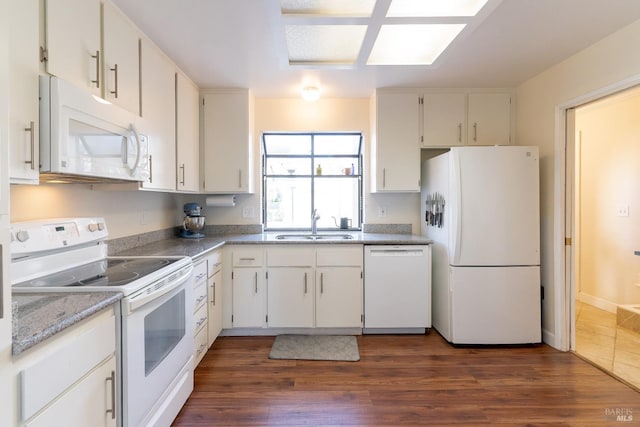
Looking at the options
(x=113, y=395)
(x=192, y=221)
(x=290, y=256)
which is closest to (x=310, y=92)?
(x=290, y=256)

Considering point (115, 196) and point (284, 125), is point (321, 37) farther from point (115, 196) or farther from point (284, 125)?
point (115, 196)

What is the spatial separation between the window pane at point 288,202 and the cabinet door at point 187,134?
0.88 meters

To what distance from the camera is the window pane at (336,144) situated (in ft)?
12.2

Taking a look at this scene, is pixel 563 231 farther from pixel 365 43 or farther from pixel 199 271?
pixel 199 271

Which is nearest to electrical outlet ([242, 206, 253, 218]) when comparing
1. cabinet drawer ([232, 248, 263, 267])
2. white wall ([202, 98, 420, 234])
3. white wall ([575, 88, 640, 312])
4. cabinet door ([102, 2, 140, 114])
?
white wall ([202, 98, 420, 234])

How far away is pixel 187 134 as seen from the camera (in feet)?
9.30

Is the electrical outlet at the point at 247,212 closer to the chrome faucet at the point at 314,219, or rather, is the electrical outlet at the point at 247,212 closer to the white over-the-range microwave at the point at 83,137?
the chrome faucet at the point at 314,219

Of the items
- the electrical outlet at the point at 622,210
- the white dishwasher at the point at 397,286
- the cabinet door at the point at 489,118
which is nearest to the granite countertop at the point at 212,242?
the white dishwasher at the point at 397,286

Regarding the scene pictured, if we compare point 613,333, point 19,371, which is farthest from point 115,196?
point 613,333

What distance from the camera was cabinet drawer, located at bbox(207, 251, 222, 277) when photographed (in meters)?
2.56

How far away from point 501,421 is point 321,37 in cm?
266

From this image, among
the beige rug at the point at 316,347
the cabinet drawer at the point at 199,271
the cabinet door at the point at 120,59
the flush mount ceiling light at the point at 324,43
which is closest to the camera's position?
the cabinet door at the point at 120,59

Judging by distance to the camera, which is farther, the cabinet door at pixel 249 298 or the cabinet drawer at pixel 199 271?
the cabinet door at pixel 249 298

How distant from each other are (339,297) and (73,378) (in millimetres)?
2153
